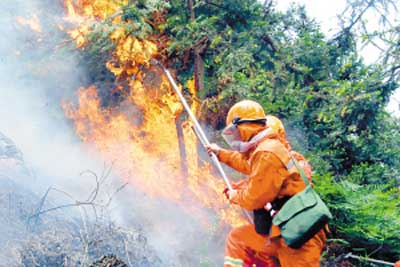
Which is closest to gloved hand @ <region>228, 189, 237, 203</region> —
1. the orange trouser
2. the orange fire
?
the orange trouser

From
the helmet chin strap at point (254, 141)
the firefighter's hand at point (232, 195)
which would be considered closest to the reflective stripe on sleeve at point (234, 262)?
the firefighter's hand at point (232, 195)

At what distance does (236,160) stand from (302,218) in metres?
1.51

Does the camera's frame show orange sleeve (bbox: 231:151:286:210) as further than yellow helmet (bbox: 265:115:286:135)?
No

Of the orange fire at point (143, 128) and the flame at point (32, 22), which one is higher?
the flame at point (32, 22)

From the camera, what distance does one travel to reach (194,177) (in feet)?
29.9

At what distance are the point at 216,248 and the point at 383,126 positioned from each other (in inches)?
199

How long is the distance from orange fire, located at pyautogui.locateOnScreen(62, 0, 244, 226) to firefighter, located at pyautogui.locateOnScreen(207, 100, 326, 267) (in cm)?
313

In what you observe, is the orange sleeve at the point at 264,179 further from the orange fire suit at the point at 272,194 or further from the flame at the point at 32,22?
the flame at the point at 32,22

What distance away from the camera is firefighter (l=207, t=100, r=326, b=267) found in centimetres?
388

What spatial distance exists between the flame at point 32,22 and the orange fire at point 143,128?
5.28 feet

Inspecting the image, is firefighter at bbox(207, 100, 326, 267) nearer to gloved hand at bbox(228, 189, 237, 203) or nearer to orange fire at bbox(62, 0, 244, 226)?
gloved hand at bbox(228, 189, 237, 203)

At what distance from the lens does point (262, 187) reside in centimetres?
390

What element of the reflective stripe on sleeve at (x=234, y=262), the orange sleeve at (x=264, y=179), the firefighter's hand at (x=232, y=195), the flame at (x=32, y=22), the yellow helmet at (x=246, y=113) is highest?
the flame at (x=32, y=22)

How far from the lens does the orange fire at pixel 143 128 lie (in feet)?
27.6
